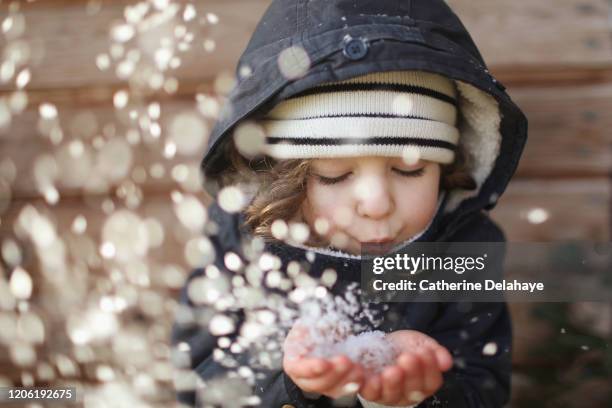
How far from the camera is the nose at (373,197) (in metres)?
1.00

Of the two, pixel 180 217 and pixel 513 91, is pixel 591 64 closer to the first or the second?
pixel 513 91

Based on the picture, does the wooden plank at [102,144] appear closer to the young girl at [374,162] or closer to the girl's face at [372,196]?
the young girl at [374,162]

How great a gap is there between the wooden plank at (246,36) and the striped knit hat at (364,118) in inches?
17.0

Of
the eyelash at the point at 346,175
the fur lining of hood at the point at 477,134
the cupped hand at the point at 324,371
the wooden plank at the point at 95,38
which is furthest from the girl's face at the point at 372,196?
the wooden plank at the point at 95,38

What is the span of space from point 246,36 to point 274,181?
0.47 metres

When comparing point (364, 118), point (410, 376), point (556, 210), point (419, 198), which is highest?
point (364, 118)

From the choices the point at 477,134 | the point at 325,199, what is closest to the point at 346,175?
the point at 325,199

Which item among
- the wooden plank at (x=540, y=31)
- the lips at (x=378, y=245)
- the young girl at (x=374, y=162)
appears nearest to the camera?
the young girl at (x=374, y=162)

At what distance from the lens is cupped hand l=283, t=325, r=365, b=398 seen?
→ 83cm

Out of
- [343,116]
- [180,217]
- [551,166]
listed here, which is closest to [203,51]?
[180,217]

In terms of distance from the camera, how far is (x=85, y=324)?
1.57 meters

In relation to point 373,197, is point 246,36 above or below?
above

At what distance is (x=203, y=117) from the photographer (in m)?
1.49

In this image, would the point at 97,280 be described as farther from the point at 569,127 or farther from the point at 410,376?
the point at 569,127
